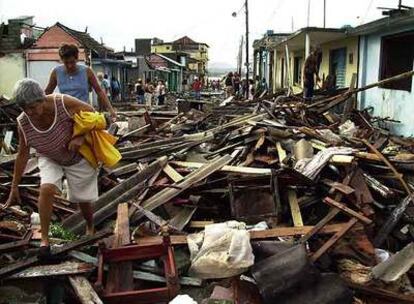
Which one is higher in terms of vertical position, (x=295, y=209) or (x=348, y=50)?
(x=348, y=50)

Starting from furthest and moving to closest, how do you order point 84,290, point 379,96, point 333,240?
point 379,96 → point 333,240 → point 84,290

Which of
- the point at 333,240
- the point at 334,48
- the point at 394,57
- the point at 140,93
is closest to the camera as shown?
the point at 333,240

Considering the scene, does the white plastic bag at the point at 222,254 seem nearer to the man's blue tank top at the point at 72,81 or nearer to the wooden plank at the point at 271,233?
the wooden plank at the point at 271,233

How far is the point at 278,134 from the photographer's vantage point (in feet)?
25.8

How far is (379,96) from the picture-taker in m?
13.9

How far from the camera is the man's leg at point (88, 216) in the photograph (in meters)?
4.77

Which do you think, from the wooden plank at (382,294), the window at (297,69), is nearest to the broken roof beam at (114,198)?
the wooden plank at (382,294)

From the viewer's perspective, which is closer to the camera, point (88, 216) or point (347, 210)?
point (88, 216)

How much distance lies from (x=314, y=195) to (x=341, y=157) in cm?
68

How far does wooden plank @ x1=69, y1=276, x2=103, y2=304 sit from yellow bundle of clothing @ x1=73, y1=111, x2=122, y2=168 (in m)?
1.06

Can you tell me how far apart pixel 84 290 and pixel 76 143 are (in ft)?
3.99

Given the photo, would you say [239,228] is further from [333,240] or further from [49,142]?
[49,142]

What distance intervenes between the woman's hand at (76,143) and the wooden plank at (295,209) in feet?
7.77

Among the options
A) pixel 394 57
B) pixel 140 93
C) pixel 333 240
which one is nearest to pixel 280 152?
pixel 333 240
